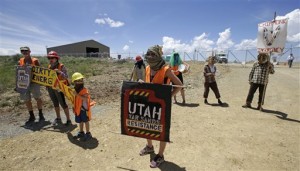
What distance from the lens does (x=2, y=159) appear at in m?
4.67

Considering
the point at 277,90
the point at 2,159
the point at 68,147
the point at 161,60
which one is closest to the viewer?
the point at 161,60

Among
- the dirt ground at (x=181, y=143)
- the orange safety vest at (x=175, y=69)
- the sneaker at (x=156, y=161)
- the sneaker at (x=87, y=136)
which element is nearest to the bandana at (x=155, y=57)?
the sneaker at (x=156, y=161)

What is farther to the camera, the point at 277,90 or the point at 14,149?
the point at 277,90

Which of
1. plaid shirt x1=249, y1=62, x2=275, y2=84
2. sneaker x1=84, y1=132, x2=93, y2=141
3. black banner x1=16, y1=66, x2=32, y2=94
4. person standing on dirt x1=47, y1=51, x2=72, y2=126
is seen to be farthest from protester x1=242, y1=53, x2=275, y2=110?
black banner x1=16, y1=66, x2=32, y2=94

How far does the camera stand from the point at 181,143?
17.0 feet

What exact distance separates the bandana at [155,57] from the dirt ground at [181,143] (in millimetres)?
1911

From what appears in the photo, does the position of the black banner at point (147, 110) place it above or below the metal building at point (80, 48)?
below

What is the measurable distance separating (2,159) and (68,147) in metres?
1.30

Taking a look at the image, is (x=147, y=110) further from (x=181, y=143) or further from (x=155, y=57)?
(x=181, y=143)

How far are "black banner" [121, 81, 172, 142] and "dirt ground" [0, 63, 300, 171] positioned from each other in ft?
2.47

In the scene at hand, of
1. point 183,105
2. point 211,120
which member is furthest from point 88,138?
point 183,105

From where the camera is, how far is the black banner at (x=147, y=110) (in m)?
3.76

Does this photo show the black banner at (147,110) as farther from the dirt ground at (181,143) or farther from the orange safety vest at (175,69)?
the orange safety vest at (175,69)

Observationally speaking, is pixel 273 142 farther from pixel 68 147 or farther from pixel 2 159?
pixel 2 159
